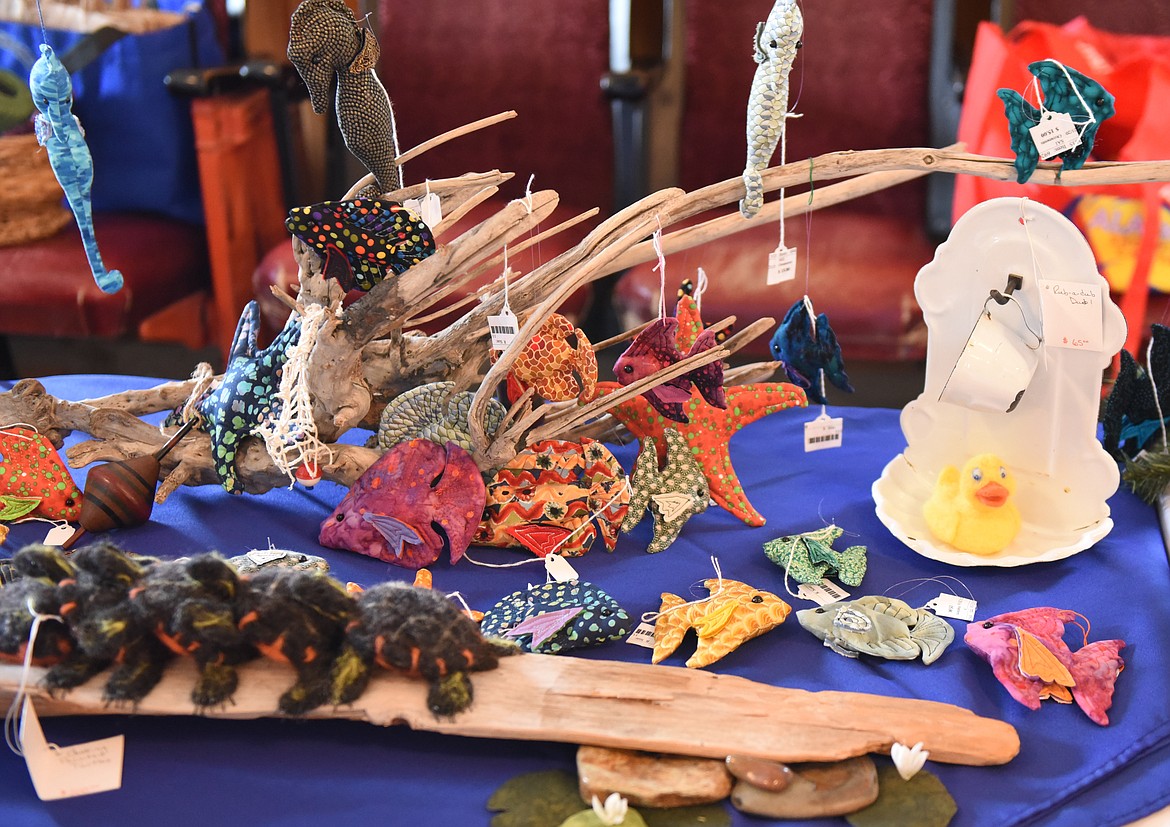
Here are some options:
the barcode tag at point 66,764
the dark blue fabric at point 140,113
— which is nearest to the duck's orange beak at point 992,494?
the barcode tag at point 66,764

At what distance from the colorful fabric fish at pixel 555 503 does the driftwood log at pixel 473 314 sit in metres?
0.04

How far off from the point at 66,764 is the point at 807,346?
112 centimetres

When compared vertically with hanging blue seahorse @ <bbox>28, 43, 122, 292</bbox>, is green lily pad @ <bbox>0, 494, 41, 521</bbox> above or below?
below

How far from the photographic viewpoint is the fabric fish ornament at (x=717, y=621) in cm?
133

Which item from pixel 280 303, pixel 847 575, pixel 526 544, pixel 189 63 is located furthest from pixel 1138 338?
pixel 189 63

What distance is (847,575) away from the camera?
1.50 meters

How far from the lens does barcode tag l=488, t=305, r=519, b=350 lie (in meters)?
1.49

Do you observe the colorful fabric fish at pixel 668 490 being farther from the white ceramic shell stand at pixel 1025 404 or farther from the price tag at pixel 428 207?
the price tag at pixel 428 207

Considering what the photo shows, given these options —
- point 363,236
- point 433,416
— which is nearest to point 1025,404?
point 433,416

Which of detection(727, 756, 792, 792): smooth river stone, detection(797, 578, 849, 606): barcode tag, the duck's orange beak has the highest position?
the duck's orange beak

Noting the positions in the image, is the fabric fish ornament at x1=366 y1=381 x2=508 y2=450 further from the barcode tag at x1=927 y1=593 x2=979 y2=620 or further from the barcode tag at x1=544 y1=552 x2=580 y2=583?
the barcode tag at x1=927 y1=593 x2=979 y2=620

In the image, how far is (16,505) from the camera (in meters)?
1.61

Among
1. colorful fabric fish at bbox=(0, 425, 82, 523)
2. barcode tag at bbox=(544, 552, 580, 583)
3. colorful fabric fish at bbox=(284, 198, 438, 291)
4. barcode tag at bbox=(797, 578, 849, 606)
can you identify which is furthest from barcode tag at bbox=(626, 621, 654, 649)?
colorful fabric fish at bbox=(0, 425, 82, 523)

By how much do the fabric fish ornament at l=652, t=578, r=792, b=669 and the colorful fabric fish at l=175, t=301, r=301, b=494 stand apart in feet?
2.14
